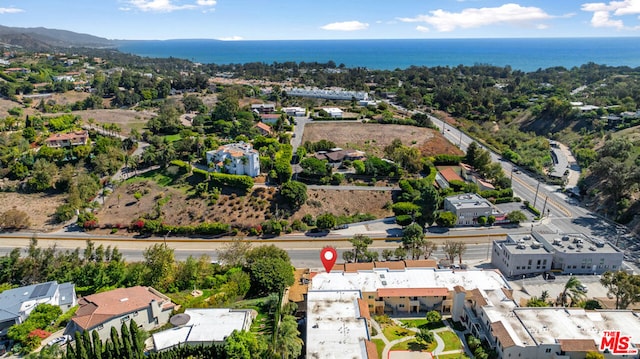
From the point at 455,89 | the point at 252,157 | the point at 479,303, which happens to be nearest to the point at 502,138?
the point at 455,89

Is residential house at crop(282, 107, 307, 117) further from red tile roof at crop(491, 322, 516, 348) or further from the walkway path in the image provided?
red tile roof at crop(491, 322, 516, 348)

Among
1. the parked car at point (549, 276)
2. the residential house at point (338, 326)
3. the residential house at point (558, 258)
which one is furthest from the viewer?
the residential house at point (558, 258)

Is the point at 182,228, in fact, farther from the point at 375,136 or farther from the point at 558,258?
the point at 375,136

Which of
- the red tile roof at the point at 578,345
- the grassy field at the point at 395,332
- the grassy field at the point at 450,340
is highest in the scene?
the red tile roof at the point at 578,345

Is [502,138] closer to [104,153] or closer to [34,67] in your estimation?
[104,153]

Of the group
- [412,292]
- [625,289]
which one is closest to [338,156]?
[412,292]

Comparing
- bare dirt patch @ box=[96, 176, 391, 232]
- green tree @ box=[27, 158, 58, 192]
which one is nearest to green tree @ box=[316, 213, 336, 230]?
bare dirt patch @ box=[96, 176, 391, 232]

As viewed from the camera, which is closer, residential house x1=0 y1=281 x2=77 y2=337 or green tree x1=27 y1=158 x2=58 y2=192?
residential house x1=0 y1=281 x2=77 y2=337

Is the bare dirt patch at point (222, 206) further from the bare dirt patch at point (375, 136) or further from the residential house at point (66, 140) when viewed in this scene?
the bare dirt patch at point (375, 136)

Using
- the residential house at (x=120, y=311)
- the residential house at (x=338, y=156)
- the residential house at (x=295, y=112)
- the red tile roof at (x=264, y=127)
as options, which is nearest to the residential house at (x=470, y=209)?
the residential house at (x=338, y=156)
